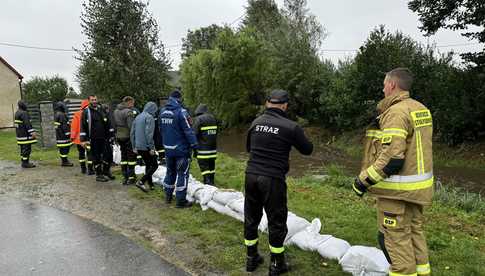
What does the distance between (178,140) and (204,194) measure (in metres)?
1.05

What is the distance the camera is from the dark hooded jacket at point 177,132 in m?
7.20

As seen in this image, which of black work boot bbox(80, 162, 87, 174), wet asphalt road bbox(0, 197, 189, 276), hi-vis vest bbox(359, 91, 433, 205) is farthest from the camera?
black work boot bbox(80, 162, 87, 174)

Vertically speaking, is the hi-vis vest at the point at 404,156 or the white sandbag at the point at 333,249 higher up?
the hi-vis vest at the point at 404,156

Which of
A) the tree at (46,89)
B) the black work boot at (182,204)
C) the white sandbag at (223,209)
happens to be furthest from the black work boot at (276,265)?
the tree at (46,89)

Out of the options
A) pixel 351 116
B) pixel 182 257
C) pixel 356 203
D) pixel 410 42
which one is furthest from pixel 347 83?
pixel 182 257

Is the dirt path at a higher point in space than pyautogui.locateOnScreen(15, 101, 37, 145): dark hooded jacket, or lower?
lower

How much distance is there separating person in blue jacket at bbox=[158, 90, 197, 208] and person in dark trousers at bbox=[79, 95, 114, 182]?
9.99ft

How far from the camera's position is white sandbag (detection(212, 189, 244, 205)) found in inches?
263

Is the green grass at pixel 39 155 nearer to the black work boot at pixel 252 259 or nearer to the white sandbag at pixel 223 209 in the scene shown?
the white sandbag at pixel 223 209

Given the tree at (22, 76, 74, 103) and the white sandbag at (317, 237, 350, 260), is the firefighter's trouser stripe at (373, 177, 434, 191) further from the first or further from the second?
the tree at (22, 76, 74, 103)

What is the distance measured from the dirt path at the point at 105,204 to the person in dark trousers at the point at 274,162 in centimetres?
80

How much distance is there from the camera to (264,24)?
41750 mm

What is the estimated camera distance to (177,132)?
23.7 ft

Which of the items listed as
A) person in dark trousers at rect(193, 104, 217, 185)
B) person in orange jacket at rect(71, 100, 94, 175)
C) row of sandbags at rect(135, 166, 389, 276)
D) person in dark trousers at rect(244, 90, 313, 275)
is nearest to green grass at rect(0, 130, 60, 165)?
person in orange jacket at rect(71, 100, 94, 175)
